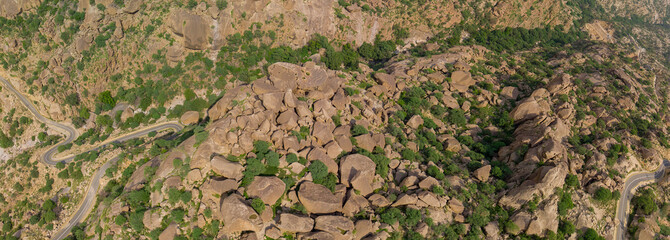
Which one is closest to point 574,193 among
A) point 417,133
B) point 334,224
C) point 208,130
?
point 417,133

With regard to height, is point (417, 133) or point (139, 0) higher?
point (139, 0)

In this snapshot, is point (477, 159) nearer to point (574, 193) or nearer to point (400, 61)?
point (574, 193)

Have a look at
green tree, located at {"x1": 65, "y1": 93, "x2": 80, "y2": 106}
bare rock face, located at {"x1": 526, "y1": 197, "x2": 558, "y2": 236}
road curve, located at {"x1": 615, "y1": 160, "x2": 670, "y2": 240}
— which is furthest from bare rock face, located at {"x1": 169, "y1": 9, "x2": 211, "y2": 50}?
road curve, located at {"x1": 615, "y1": 160, "x2": 670, "y2": 240}

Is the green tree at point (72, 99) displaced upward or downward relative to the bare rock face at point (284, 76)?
downward

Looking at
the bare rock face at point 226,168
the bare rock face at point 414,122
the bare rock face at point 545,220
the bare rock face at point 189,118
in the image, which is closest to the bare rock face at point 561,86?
the bare rock face at point 414,122

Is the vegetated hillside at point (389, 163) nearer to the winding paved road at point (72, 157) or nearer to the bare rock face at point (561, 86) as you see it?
the bare rock face at point (561, 86)

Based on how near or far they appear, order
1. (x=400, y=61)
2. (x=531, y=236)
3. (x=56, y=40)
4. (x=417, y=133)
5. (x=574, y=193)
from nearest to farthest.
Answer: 1. (x=531, y=236)
2. (x=574, y=193)
3. (x=417, y=133)
4. (x=56, y=40)
5. (x=400, y=61)

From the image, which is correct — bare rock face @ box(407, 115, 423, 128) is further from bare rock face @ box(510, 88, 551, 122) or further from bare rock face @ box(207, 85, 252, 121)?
bare rock face @ box(207, 85, 252, 121)
